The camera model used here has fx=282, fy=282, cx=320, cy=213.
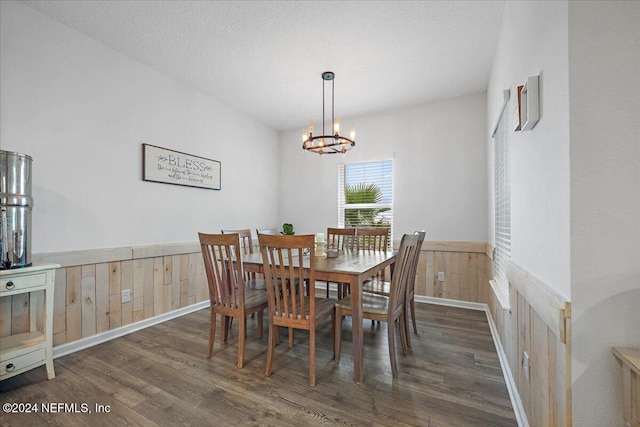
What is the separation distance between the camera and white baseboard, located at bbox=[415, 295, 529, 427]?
60.4 inches

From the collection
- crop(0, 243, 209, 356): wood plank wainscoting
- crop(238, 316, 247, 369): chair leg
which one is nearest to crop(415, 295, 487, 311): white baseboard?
crop(238, 316, 247, 369): chair leg

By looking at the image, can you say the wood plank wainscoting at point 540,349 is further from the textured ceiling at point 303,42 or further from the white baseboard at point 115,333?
the white baseboard at point 115,333

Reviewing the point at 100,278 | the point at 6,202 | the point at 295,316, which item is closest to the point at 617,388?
the point at 295,316

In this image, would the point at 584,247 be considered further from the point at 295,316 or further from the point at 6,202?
the point at 6,202

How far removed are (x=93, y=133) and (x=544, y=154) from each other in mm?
3370

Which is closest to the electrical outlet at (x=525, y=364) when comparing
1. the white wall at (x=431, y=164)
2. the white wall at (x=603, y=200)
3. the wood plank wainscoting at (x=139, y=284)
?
the white wall at (x=603, y=200)

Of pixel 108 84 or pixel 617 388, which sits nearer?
pixel 617 388

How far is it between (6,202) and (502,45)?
382 centimetres

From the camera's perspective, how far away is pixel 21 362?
183 centimetres

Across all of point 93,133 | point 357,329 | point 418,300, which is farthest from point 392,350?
point 93,133

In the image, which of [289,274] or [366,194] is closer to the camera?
[289,274]

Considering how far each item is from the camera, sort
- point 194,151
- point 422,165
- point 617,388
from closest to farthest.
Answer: point 617,388 < point 194,151 < point 422,165

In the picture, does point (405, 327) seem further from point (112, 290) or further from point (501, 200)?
point (112, 290)

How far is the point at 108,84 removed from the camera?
8.84 feet
